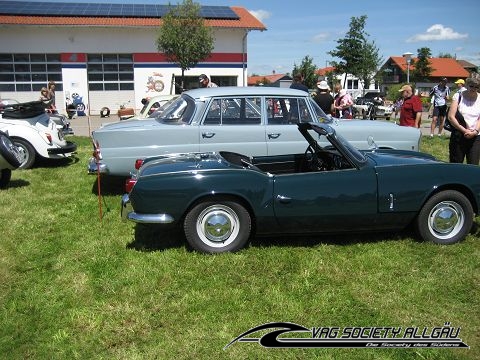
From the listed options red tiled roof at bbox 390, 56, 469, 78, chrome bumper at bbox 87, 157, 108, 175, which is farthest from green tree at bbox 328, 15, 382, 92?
red tiled roof at bbox 390, 56, 469, 78

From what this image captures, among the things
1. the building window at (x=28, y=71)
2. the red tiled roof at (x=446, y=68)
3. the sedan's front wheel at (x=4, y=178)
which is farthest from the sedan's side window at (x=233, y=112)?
the red tiled roof at (x=446, y=68)

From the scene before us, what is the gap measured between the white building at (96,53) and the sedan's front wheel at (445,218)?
26153 millimetres

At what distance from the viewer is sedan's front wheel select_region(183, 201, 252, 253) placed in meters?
4.51

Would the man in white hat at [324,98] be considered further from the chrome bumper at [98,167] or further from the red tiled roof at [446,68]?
the red tiled roof at [446,68]

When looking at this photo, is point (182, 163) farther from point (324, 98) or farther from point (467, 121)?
point (324, 98)

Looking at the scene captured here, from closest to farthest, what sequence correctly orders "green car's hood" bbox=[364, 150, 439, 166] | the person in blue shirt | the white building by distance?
"green car's hood" bbox=[364, 150, 439, 166] → the person in blue shirt → the white building

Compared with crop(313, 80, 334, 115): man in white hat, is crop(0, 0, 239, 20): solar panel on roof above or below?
above

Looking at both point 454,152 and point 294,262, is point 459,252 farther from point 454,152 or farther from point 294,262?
point 454,152

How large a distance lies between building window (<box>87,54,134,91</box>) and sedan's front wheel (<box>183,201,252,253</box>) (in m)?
26.7

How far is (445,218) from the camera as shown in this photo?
4.82m

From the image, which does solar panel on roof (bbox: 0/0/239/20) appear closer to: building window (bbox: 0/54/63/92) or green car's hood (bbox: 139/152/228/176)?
building window (bbox: 0/54/63/92)

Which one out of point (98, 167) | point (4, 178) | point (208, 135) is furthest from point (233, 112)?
point (4, 178)

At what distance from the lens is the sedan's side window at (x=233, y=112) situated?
6.72m

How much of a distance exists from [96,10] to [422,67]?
5157 centimetres
